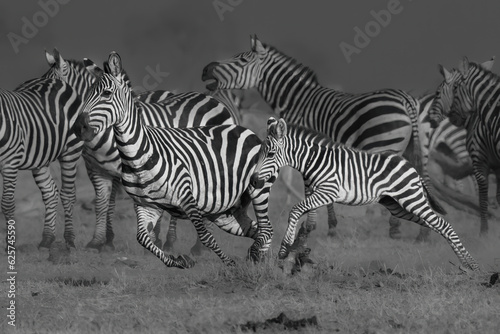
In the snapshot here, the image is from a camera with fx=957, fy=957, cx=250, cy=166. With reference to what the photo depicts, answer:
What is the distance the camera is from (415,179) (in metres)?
8.54

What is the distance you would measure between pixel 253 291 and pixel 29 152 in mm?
4215

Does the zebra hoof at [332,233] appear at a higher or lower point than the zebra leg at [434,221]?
lower

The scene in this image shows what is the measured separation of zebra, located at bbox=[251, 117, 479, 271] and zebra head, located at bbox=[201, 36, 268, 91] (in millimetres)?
3154

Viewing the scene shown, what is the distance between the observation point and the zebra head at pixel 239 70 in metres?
11.8

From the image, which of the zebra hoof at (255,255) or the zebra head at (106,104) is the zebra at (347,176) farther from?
the zebra head at (106,104)

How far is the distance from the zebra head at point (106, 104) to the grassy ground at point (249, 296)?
48.0 inches

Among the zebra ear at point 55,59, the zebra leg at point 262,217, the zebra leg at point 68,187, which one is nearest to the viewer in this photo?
the zebra leg at point 262,217

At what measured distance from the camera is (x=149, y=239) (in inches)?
299

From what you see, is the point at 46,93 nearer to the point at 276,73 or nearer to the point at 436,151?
the point at 276,73

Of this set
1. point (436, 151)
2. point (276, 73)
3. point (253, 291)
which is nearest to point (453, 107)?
point (276, 73)

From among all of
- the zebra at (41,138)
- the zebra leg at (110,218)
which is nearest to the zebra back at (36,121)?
the zebra at (41,138)

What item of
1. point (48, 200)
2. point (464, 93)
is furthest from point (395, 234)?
point (48, 200)

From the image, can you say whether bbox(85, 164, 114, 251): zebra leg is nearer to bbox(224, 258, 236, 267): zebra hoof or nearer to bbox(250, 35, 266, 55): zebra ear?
bbox(250, 35, 266, 55): zebra ear

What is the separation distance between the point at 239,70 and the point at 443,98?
8.25ft
